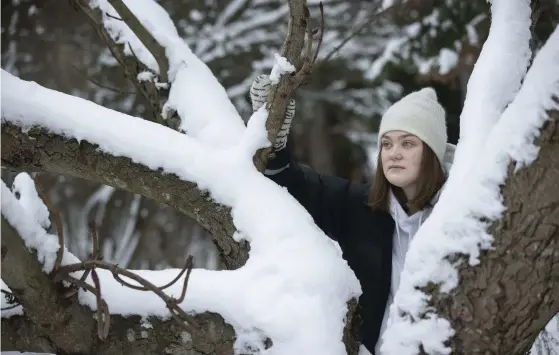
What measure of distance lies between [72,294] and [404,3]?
4.50 m

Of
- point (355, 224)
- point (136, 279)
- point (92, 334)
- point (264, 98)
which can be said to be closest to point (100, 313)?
point (136, 279)

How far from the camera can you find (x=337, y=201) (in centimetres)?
250

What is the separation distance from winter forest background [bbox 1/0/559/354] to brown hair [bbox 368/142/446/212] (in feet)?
8.36

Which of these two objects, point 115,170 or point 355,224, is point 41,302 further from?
Result: point 355,224

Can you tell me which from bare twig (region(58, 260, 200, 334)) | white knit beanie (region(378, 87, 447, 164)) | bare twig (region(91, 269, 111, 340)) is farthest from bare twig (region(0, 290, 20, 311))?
white knit beanie (region(378, 87, 447, 164))

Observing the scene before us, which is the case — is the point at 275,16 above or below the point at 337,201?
above

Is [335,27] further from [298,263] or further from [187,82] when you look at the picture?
[298,263]

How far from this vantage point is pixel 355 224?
7.99 ft

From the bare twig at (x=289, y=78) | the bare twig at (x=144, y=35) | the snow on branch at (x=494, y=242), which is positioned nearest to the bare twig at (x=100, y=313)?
the snow on branch at (x=494, y=242)

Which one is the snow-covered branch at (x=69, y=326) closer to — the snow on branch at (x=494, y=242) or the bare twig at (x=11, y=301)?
the bare twig at (x=11, y=301)

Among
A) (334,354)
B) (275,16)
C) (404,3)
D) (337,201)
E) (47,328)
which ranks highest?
(275,16)

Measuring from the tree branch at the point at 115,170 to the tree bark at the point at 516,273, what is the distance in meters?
0.70

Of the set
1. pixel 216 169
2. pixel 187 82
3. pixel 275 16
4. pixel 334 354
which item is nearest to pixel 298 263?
pixel 334 354

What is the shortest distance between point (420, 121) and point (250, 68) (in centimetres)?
541
